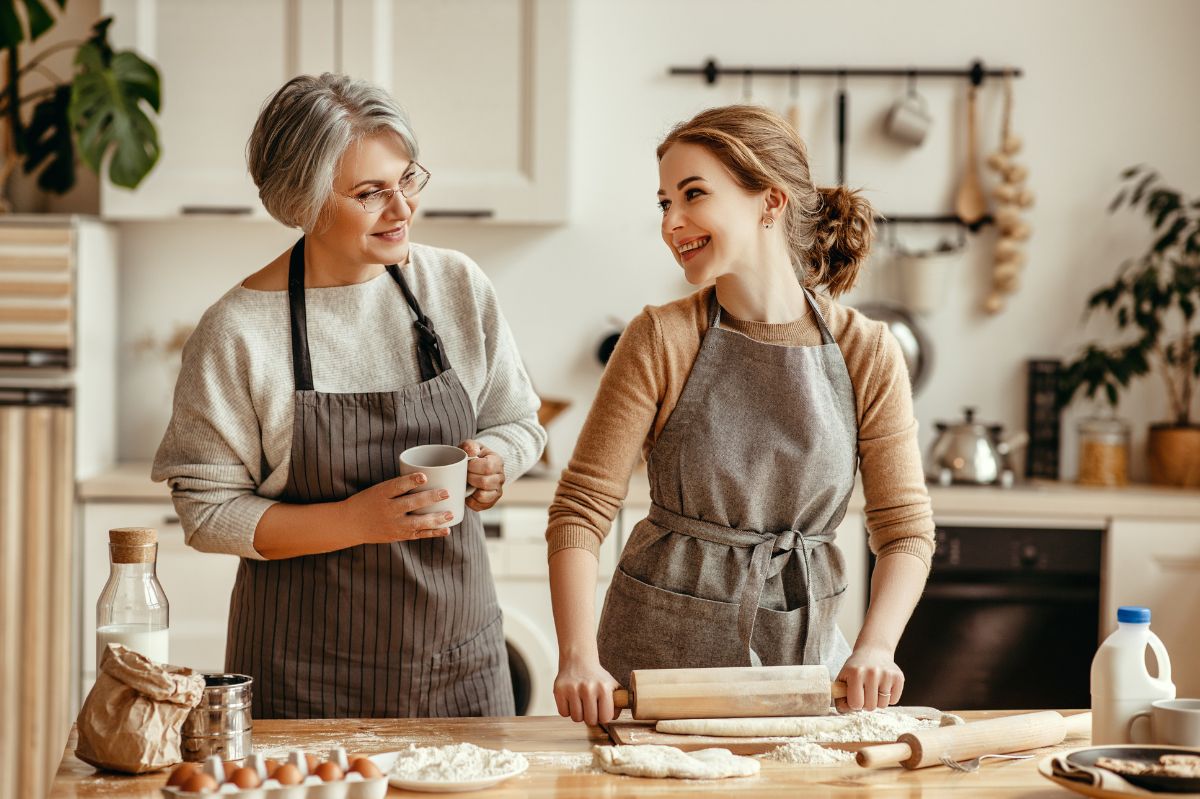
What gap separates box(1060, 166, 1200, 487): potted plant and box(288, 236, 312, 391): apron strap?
223cm

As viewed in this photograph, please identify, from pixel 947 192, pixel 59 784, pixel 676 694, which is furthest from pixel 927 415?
pixel 59 784

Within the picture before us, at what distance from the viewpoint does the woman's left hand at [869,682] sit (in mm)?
1342

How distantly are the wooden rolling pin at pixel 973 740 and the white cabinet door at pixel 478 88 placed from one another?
2.02 m

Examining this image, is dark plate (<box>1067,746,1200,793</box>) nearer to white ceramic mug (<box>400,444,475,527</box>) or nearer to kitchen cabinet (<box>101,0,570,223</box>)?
white ceramic mug (<box>400,444,475,527</box>)

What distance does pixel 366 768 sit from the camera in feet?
3.73

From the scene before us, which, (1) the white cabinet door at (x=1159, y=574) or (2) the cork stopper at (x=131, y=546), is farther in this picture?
(1) the white cabinet door at (x=1159, y=574)

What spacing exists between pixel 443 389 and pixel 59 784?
673mm

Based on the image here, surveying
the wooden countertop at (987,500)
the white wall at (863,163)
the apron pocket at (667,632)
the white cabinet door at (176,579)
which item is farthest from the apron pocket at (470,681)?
the white wall at (863,163)

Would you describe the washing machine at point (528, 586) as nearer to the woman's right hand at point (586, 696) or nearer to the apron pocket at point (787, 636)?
the apron pocket at point (787, 636)

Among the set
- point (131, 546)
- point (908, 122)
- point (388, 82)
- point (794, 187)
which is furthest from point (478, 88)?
point (131, 546)

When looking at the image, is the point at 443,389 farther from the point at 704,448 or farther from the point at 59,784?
the point at 59,784

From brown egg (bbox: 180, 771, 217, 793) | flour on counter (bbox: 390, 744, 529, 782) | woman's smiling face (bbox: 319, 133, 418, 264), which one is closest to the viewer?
brown egg (bbox: 180, 771, 217, 793)

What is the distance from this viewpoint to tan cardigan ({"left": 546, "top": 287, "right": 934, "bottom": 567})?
1.48 metres

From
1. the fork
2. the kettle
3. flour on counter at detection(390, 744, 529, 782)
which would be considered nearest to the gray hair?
flour on counter at detection(390, 744, 529, 782)
